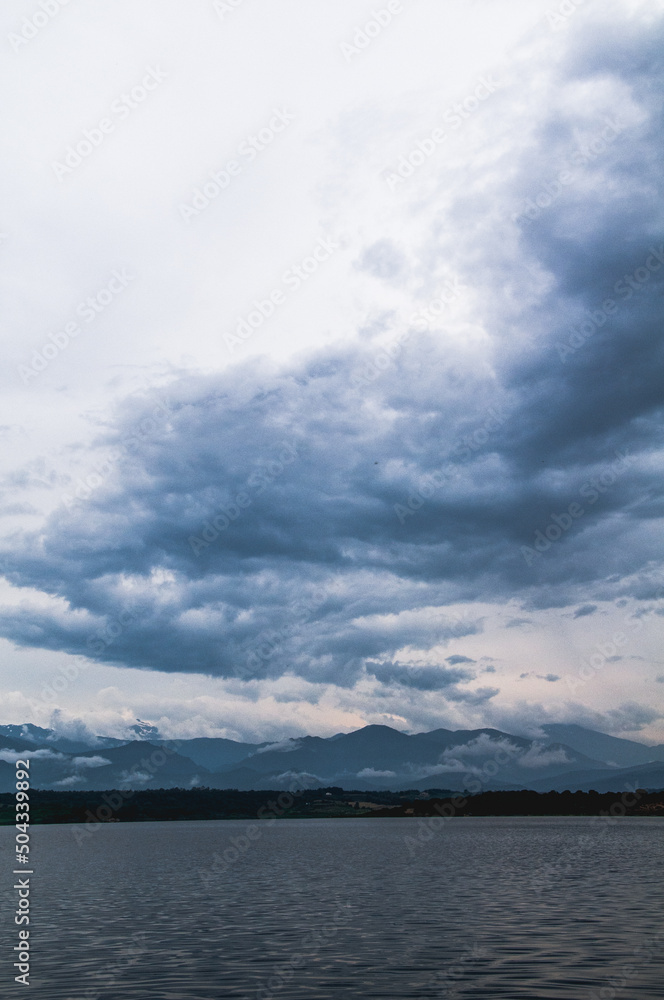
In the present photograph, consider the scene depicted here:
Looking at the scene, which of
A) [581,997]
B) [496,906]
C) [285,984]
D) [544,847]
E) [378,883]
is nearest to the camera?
[581,997]

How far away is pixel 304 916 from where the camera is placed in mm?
73750

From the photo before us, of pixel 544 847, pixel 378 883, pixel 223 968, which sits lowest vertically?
pixel 544 847

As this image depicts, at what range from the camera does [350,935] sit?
6275 cm

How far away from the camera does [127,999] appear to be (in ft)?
142

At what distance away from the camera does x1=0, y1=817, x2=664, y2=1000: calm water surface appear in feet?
151

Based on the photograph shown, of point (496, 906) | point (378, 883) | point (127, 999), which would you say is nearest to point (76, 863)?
point (378, 883)

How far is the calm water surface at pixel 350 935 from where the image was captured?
4609 cm

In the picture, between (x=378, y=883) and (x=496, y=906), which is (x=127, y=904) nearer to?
(x=378, y=883)

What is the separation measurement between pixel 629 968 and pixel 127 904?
5742 cm

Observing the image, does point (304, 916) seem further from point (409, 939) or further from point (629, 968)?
point (629, 968)

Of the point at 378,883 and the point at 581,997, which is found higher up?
the point at 581,997

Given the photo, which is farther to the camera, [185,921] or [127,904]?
[127,904]

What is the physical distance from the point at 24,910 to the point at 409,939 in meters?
44.4

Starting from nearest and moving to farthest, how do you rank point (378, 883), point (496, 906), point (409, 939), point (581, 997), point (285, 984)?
point (581, 997), point (285, 984), point (409, 939), point (496, 906), point (378, 883)
